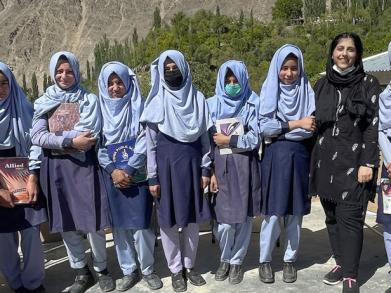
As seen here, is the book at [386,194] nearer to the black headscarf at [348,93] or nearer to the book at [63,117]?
the black headscarf at [348,93]

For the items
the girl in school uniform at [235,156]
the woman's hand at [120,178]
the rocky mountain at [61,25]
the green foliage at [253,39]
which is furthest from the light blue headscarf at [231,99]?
the rocky mountain at [61,25]

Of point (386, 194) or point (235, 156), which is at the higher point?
point (235, 156)

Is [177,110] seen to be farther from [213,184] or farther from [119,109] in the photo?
[213,184]

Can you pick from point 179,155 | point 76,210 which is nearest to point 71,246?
point 76,210

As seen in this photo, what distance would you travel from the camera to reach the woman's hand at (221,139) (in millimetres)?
2834

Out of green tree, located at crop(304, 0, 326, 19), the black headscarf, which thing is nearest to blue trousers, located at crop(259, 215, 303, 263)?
the black headscarf

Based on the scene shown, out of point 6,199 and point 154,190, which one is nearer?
point 6,199

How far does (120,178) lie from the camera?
9.06 ft

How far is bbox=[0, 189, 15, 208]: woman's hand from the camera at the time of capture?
2727 mm

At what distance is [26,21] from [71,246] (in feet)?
321

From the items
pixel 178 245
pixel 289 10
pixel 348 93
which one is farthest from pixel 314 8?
pixel 178 245

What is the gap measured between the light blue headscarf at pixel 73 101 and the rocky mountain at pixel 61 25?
82370 millimetres

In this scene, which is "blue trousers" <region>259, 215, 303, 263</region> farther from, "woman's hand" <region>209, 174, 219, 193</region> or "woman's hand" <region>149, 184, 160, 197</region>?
"woman's hand" <region>149, 184, 160, 197</region>

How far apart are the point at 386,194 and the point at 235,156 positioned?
2.93 feet
